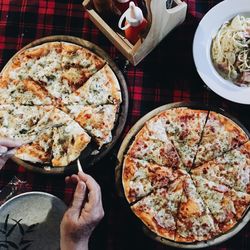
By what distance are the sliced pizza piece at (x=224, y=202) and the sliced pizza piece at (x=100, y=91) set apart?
674 millimetres

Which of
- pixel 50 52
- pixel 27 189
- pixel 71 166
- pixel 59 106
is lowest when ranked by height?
pixel 27 189

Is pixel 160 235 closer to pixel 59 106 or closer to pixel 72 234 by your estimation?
pixel 72 234

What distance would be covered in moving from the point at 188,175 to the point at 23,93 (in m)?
1.01

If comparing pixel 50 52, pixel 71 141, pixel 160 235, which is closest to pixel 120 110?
pixel 71 141

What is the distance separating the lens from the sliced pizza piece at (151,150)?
2.95m

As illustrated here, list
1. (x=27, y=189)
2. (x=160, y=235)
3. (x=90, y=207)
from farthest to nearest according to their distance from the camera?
(x=27, y=189) → (x=160, y=235) → (x=90, y=207)

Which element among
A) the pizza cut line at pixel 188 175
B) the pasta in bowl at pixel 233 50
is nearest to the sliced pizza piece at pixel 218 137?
the pizza cut line at pixel 188 175

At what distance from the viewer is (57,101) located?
3035mm

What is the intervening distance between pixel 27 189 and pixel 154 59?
40.2 inches

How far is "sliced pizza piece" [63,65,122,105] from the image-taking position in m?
2.97

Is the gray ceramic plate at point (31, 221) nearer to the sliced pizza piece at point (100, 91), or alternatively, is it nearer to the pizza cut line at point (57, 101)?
the pizza cut line at point (57, 101)

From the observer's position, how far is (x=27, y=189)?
Result: 3.04m

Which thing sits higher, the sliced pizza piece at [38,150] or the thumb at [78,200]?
the thumb at [78,200]

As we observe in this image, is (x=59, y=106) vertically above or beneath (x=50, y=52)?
beneath
